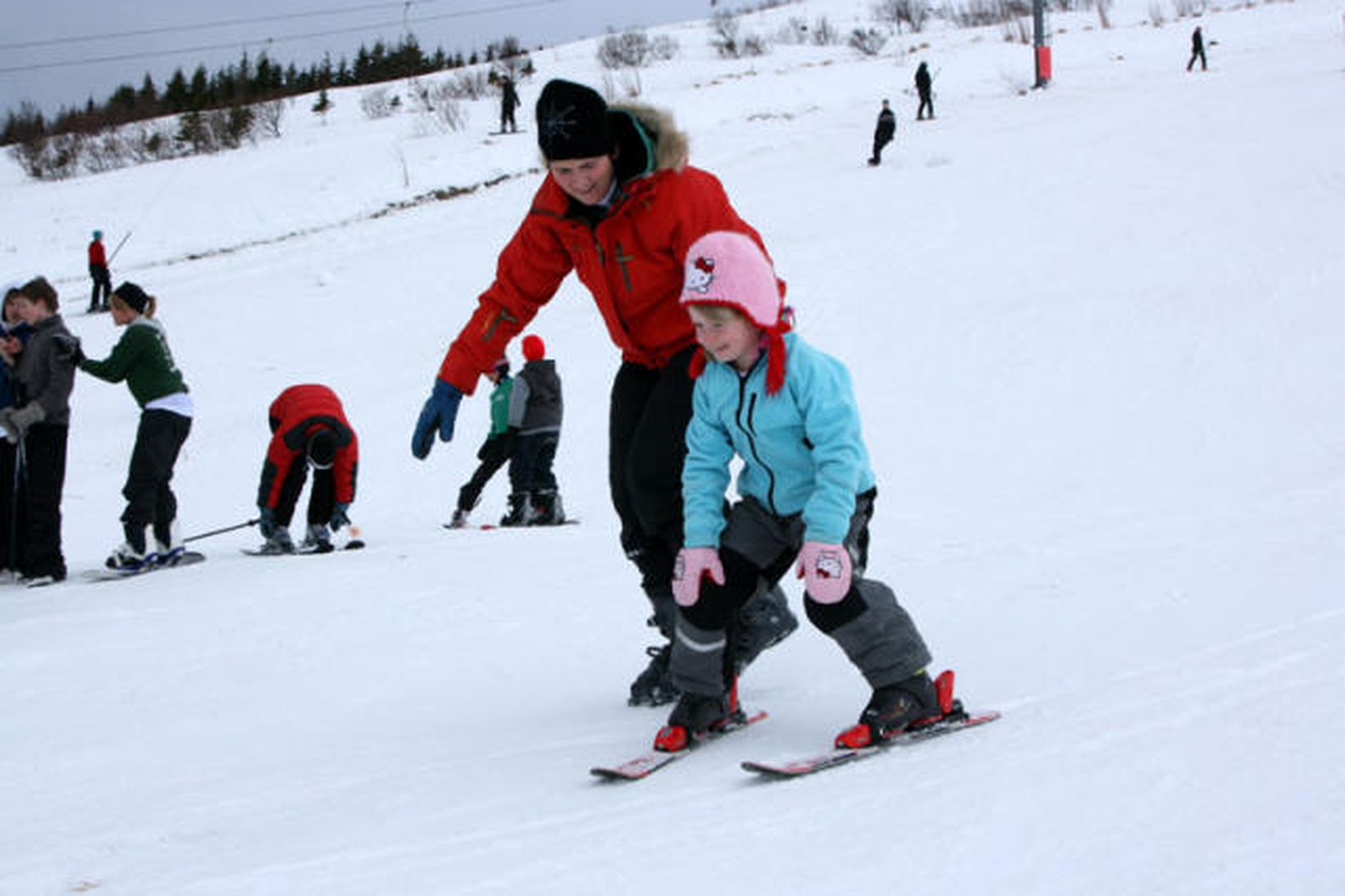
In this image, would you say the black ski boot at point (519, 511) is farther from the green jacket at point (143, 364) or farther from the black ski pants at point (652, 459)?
the black ski pants at point (652, 459)

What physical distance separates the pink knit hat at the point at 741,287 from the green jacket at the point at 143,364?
4738 mm

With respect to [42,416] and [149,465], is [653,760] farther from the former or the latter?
[42,416]

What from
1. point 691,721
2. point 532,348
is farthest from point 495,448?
point 691,721

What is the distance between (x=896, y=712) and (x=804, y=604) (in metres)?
0.35

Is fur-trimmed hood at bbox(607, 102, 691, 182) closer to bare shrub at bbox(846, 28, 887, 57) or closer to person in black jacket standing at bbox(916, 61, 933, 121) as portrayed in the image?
person in black jacket standing at bbox(916, 61, 933, 121)

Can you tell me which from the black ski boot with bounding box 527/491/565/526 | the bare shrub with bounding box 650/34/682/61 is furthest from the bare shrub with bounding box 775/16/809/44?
the black ski boot with bounding box 527/491/565/526

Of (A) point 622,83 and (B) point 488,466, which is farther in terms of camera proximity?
(A) point 622,83

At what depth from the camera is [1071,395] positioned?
10.2 metres

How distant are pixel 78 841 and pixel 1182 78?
26.4m

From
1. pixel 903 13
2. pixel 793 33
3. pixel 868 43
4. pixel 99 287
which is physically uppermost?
pixel 903 13

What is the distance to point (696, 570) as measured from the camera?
3102 mm

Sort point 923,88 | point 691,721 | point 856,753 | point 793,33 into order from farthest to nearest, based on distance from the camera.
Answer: point 793,33
point 923,88
point 691,721
point 856,753

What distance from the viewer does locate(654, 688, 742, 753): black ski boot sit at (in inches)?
123

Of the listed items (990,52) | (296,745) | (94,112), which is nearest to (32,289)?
(296,745)
